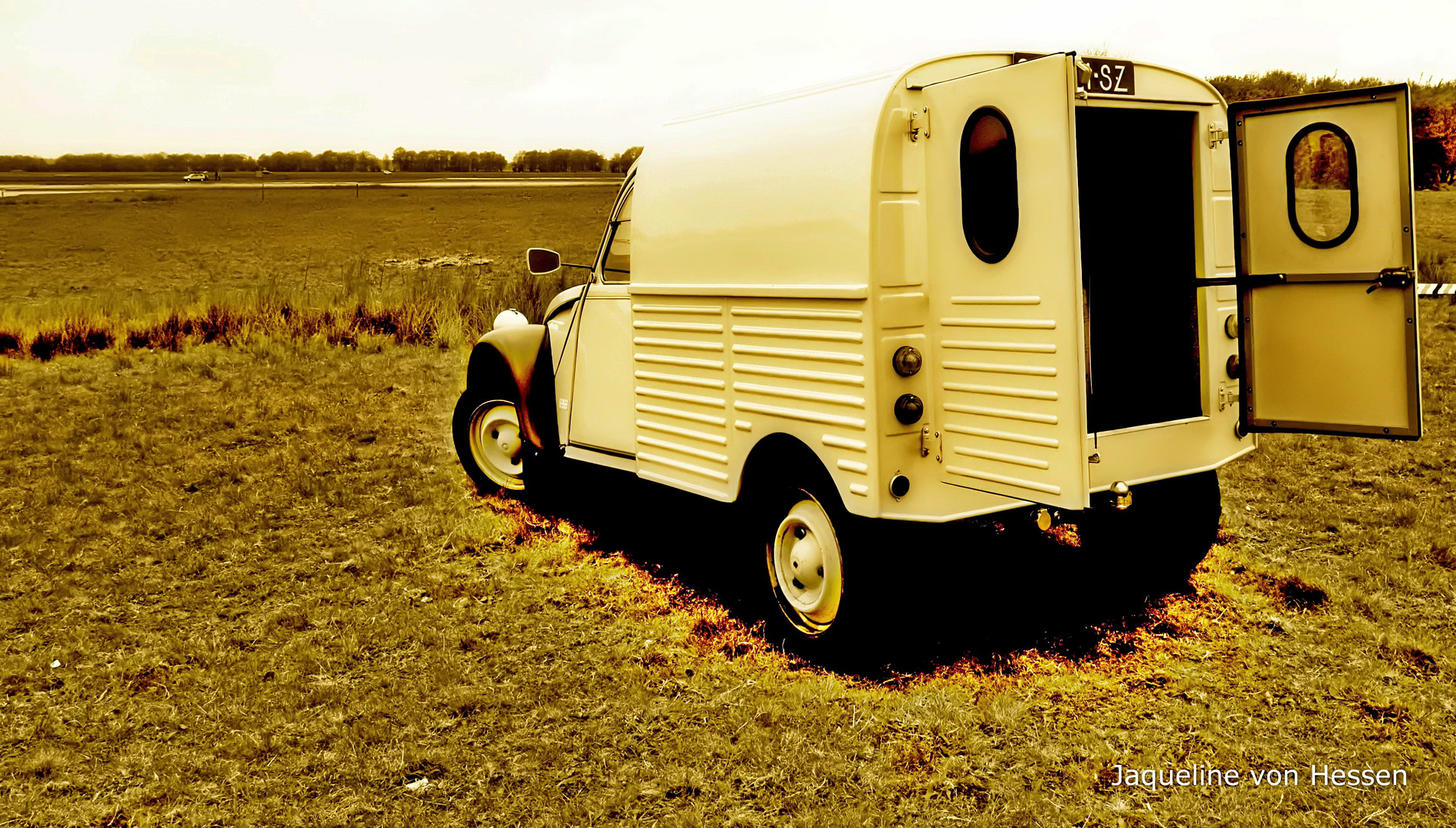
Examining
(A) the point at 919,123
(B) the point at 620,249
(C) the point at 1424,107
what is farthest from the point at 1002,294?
(C) the point at 1424,107

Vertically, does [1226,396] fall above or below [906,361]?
below

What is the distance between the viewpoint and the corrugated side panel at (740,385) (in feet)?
15.0

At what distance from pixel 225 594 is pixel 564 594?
82.5 inches

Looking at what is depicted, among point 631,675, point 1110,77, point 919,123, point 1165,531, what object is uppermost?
point 1110,77

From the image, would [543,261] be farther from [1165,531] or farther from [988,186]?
[1165,531]

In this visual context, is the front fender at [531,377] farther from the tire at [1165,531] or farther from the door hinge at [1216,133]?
the door hinge at [1216,133]

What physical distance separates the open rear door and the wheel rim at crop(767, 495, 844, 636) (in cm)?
220

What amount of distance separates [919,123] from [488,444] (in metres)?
4.82

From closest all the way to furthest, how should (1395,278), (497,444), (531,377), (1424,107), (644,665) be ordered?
(1395,278) → (644,665) → (531,377) → (497,444) → (1424,107)

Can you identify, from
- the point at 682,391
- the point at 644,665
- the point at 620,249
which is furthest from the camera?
the point at 620,249

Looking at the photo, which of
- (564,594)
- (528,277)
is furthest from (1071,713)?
(528,277)

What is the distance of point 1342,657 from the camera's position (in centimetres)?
483

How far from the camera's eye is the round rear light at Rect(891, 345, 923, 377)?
14.6 ft

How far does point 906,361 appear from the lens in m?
4.46
